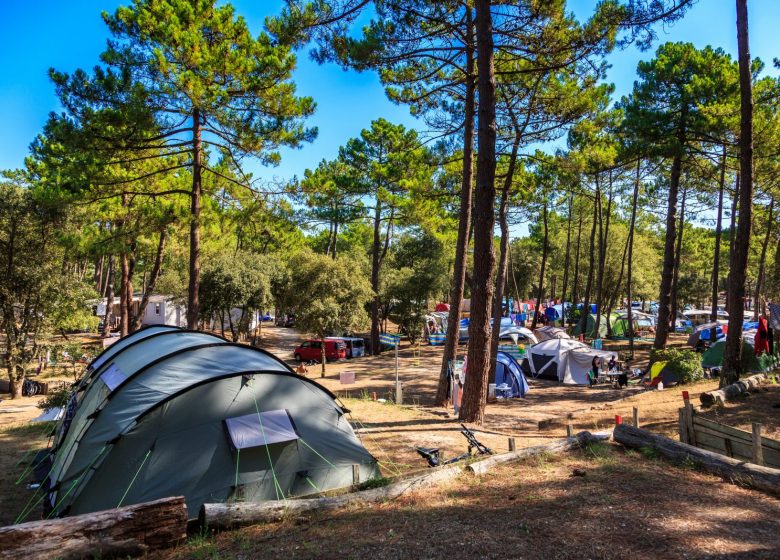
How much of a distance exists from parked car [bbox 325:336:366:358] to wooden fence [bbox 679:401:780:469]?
68.7 ft

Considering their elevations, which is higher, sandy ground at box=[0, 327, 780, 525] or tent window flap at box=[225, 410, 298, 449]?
tent window flap at box=[225, 410, 298, 449]

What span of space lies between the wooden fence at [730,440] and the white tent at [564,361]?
12697mm

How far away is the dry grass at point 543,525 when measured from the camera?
361 cm

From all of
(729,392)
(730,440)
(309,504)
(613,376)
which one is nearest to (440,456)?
(309,504)

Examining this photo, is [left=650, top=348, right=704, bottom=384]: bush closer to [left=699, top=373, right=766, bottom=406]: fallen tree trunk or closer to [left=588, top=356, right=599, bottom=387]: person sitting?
[left=588, top=356, right=599, bottom=387]: person sitting

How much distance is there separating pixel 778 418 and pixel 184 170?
18.8 meters

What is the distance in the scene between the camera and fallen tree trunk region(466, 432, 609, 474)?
5.65 m

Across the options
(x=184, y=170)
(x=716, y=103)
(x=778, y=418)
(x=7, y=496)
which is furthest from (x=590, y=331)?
(x=7, y=496)

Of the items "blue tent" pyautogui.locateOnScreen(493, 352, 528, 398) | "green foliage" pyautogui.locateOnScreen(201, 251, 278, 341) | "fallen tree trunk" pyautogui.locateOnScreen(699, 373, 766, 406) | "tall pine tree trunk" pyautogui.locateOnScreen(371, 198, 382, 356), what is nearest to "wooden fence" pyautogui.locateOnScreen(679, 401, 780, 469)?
"fallen tree trunk" pyautogui.locateOnScreen(699, 373, 766, 406)

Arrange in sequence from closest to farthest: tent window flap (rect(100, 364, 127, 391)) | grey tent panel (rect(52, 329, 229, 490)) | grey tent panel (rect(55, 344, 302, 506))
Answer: grey tent panel (rect(55, 344, 302, 506)), grey tent panel (rect(52, 329, 229, 490)), tent window flap (rect(100, 364, 127, 391))

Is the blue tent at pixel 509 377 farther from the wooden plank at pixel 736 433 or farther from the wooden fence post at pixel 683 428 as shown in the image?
the wooden plank at pixel 736 433

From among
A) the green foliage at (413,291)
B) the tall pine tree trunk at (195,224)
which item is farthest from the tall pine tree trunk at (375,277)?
the tall pine tree trunk at (195,224)

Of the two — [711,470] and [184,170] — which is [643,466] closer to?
[711,470]

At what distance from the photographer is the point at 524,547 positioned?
363 centimetres
